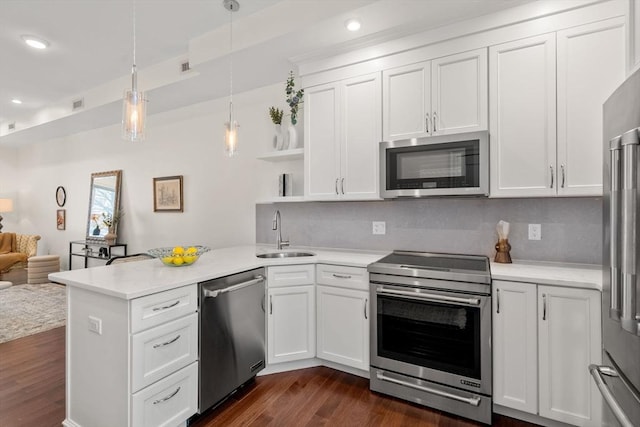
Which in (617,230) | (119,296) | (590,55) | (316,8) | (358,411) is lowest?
(358,411)

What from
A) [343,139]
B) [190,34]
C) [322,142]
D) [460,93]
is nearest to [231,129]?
[322,142]

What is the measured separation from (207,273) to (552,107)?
98.2 inches

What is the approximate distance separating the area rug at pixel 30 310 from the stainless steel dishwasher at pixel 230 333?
281 centimetres

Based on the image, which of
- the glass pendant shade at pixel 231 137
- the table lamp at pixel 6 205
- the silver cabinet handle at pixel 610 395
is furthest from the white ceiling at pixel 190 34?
the table lamp at pixel 6 205

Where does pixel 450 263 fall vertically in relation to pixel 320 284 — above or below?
above

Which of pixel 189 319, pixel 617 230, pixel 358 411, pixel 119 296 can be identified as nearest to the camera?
pixel 617 230

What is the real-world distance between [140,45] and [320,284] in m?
3.05

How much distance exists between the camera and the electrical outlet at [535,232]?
7.61 feet

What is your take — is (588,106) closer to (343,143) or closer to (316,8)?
(343,143)

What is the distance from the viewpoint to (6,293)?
5016mm

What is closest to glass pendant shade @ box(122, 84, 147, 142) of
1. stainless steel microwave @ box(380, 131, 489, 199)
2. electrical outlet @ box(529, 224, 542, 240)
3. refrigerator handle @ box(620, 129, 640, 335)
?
stainless steel microwave @ box(380, 131, 489, 199)

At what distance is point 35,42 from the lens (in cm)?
318

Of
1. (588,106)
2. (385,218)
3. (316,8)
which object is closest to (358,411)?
(385,218)

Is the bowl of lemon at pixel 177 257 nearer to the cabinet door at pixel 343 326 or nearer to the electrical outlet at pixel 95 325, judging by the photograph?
the electrical outlet at pixel 95 325
